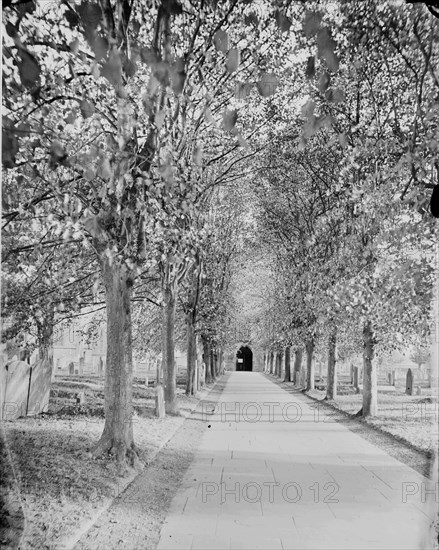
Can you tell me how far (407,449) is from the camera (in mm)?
11609

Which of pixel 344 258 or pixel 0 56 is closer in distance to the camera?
pixel 0 56

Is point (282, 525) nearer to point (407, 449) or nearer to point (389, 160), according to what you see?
point (407, 449)

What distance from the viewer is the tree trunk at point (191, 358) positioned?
23.3 metres

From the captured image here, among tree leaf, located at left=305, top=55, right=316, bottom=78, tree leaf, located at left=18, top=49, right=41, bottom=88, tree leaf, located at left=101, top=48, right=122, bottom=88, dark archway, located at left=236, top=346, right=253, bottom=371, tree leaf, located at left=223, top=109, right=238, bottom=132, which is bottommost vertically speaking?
dark archway, located at left=236, top=346, right=253, bottom=371

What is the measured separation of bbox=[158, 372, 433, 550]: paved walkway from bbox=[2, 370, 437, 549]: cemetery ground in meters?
0.37

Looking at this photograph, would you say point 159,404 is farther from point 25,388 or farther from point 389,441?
point 389,441

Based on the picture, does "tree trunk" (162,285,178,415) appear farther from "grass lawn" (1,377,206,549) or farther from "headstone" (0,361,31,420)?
"headstone" (0,361,31,420)

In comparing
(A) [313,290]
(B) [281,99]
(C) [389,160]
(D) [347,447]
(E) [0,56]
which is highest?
(B) [281,99]

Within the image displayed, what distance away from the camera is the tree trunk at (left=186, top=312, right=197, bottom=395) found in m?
23.3

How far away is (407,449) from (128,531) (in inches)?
295

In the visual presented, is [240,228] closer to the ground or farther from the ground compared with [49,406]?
farther from the ground

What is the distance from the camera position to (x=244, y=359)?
298 ft

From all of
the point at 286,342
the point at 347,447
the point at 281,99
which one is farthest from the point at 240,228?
the point at 347,447

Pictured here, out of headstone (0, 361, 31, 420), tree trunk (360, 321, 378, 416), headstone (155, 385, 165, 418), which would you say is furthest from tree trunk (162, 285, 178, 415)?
tree trunk (360, 321, 378, 416)
